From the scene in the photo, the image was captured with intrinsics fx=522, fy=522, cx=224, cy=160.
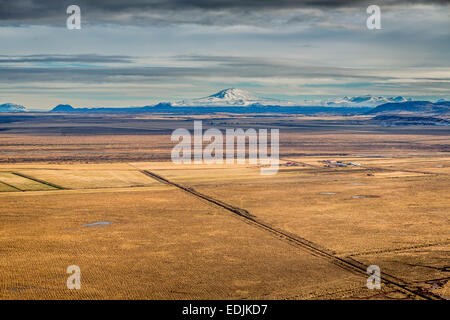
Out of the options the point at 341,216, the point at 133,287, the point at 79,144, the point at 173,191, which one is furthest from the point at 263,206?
the point at 79,144

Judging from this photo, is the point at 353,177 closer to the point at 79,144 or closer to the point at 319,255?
the point at 319,255

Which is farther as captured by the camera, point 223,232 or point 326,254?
point 223,232
